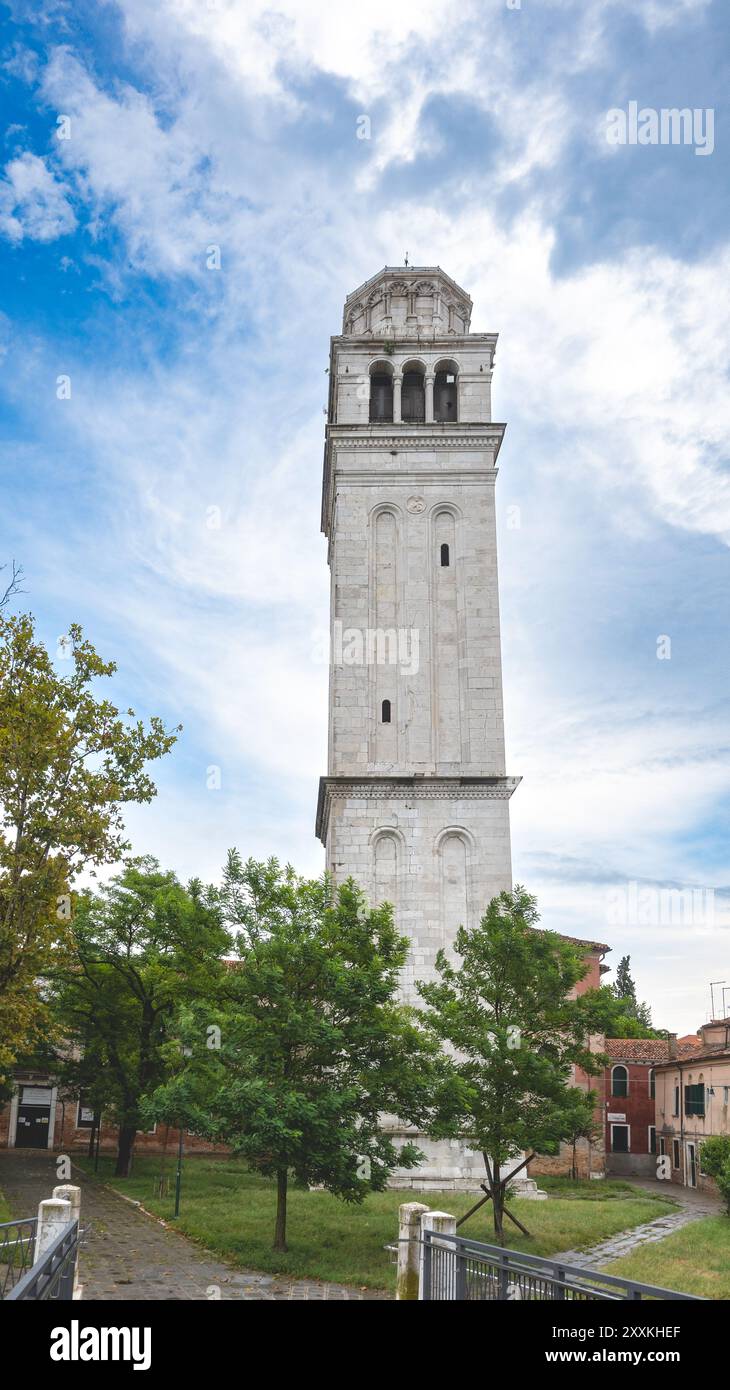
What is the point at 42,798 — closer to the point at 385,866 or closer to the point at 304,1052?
the point at 304,1052

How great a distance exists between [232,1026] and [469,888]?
15.9 metres

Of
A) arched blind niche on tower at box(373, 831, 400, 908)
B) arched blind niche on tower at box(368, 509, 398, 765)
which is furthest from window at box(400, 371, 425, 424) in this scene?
arched blind niche on tower at box(373, 831, 400, 908)

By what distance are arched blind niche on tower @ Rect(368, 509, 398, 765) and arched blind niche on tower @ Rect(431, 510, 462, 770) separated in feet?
4.79

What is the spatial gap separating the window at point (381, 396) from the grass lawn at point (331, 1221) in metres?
28.1

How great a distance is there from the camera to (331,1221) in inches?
966

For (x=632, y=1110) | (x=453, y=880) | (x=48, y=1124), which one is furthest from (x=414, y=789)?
(x=632, y=1110)

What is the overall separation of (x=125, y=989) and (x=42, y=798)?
1741 centimetres

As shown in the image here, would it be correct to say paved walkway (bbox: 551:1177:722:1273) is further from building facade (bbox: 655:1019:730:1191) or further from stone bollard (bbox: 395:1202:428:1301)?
stone bollard (bbox: 395:1202:428:1301)

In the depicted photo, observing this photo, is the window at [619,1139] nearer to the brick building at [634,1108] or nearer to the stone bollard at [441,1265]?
the brick building at [634,1108]

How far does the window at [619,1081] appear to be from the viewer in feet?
185

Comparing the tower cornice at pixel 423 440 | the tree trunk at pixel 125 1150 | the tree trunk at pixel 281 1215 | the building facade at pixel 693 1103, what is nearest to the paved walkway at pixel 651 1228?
the building facade at pixel 693 1103

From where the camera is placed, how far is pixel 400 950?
23188 mm
